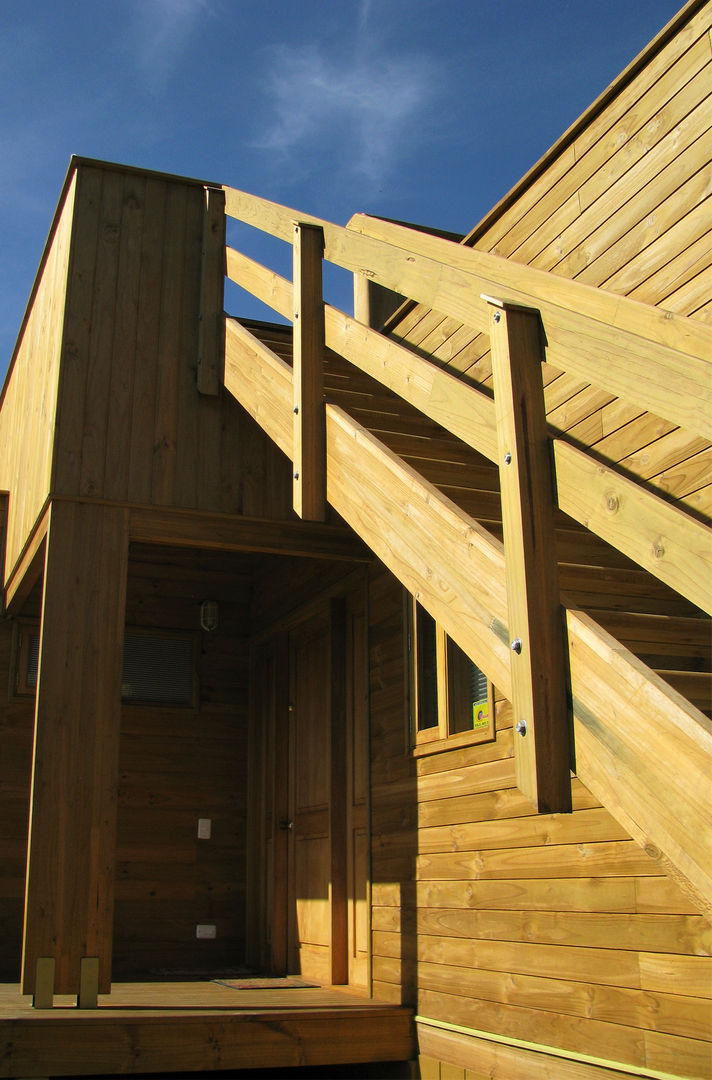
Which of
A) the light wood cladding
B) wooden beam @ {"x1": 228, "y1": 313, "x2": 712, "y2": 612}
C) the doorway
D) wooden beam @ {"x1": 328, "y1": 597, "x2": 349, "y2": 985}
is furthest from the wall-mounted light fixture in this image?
wooden beam @ {"x1": 228, "y1": 313, "x2": 712, "y2": 612}

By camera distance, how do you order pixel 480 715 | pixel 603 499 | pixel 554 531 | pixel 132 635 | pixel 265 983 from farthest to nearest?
pixel 132 635 → pixel 265 983 → pixel 480 715 → pixel 554 531 → pixel 603 499

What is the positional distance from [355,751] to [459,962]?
1692 mm

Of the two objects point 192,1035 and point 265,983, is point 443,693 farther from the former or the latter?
point 265,983

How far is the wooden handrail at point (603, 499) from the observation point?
2258mm

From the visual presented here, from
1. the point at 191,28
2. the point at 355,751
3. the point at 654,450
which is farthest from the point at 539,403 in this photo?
the point at 191,28

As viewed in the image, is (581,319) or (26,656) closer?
(581,319)

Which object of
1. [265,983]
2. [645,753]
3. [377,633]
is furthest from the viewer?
[265,983]

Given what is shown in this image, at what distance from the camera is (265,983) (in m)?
6.12

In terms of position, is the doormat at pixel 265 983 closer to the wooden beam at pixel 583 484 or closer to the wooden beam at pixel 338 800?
the wooden beam at pixel 338 800

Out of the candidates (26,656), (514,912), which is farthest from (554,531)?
(26,656)

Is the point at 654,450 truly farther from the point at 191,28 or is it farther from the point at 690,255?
the point at 191,28

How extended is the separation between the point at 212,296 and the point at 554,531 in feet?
13.0

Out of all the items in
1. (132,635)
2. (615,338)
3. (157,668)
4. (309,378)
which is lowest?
(615,338)

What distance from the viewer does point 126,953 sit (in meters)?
7.12
